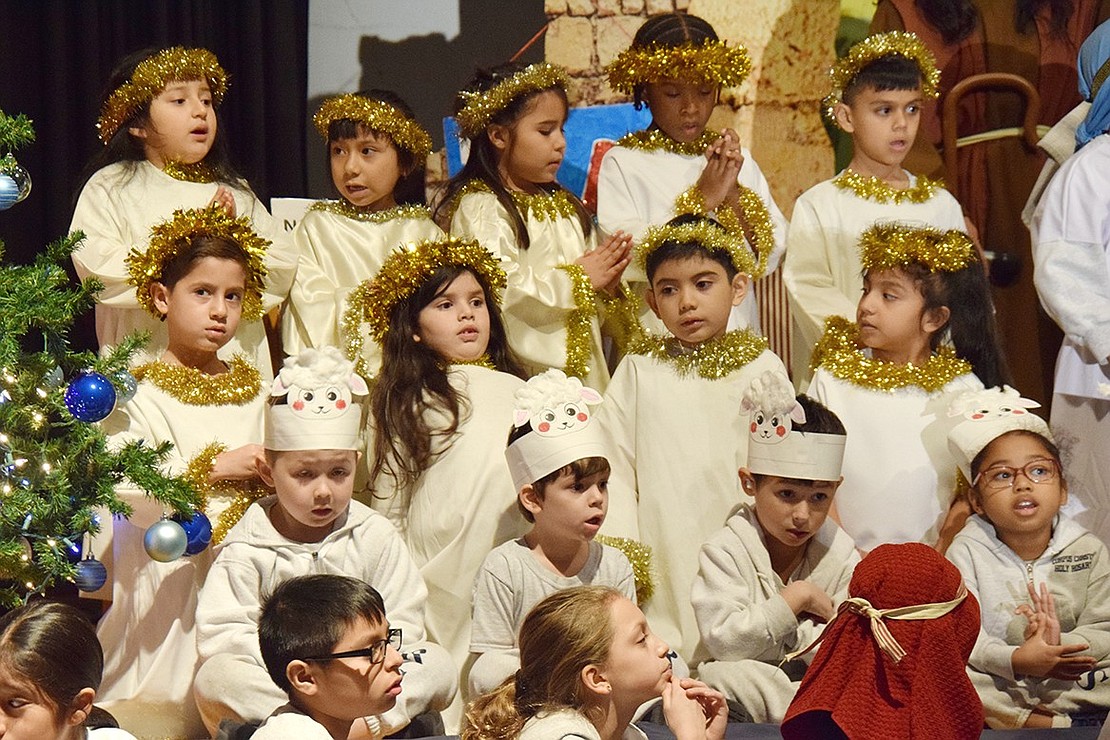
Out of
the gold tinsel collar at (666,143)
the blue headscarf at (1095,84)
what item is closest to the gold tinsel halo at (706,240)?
the gold tinsel collar at (666,143)

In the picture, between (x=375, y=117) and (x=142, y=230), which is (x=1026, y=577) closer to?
(x=375, y=117)

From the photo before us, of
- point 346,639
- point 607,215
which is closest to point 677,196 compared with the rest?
point 607,215

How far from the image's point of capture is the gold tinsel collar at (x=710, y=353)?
468cm

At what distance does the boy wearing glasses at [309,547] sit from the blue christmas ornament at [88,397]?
47cm

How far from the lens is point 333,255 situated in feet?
17.3

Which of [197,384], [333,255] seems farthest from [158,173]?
[197,384]

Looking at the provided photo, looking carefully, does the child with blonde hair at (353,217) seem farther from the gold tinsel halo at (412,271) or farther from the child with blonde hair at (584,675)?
the child with blonde hair at (584,675)

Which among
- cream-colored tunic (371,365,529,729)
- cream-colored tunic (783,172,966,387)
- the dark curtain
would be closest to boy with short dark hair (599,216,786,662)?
cream-colored tunic (371,365,529,729)

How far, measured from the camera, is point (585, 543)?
163 inches

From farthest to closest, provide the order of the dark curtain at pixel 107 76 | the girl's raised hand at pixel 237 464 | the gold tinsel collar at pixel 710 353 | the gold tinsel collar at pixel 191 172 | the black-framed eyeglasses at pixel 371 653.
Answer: the dark curtain at pixel 107 76
the gold tinsel collar at pixel 191 172
the gold tinsel collar at pixel 710 353
the girl's raised hand at pixel 237 464
the black-framed eyeglasses at pixel 371 653

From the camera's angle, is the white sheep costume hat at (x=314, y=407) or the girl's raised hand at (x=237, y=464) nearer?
the white sheep costume hat at (x=314, y=407)

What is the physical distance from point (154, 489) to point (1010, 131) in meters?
3.94

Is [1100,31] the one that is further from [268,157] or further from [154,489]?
[154,489]

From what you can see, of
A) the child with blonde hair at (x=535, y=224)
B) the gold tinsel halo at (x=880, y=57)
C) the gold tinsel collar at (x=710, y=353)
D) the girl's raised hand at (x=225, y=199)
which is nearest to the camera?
the gold tinsel collar at (x=710, y=353)
